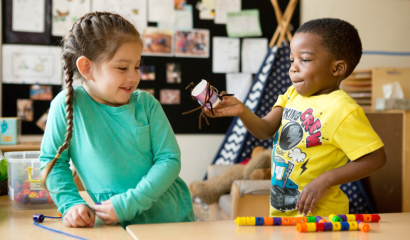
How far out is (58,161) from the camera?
33.7 inches

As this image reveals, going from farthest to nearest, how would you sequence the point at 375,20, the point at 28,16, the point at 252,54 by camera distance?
the point at 375,20, the point at 252,54, the point at 28,16

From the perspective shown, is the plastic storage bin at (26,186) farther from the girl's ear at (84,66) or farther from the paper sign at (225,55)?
the paper sign at (225,55)

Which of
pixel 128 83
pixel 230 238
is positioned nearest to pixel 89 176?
pixel 128 83

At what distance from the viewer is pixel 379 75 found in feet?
8.91

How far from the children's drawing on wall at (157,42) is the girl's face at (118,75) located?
6.74 feet

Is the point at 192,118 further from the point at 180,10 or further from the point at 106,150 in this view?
the point at 106,150

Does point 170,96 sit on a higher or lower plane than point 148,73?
lower

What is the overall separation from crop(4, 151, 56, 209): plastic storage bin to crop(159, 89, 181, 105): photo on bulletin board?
1972mm

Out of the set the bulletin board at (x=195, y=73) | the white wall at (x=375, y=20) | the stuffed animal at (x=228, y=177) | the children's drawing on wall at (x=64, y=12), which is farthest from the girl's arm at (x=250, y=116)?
the white wall at (x=375, y=20)

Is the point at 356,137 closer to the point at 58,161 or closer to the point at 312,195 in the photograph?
the point at 312,195

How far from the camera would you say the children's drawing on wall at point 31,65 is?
2678 millimetres

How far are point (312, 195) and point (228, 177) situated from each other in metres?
1.52

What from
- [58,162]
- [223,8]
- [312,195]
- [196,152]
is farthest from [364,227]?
[223,8]

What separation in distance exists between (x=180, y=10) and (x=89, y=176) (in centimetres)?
228
